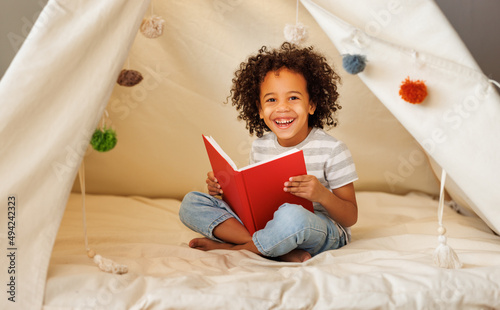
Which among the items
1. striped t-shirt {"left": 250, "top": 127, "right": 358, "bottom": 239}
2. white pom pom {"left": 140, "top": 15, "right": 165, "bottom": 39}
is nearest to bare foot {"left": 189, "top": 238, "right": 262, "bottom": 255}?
striped t-shirt {"left": 250, "top": 127, "right": 358, "bottom": 239}

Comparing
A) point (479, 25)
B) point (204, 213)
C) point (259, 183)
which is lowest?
point (204, 213)

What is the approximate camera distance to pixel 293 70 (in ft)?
4.91

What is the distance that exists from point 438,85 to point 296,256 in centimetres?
50

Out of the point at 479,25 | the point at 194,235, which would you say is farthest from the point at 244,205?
the point at 479,25

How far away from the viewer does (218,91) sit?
185 cm

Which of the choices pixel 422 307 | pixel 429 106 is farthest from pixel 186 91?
pixel 422 307

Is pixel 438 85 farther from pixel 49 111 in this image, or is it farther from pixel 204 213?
pixel 49 111

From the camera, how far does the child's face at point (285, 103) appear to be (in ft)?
4.74

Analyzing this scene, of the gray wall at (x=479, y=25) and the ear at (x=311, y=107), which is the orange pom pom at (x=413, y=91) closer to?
the ear at (x=311, y=107)

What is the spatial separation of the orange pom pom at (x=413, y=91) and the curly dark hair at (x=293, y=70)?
439 mm

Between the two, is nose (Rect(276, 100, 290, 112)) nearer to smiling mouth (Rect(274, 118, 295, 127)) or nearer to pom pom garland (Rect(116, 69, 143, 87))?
smiling mouth (Rect(274, 118, 295, 127))

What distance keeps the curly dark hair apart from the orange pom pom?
44cm

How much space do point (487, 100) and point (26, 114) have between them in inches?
35.5

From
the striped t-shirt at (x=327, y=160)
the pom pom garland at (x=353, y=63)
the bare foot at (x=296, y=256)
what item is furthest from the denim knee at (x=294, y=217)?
the pom pom garland at (x=353, y=63)
